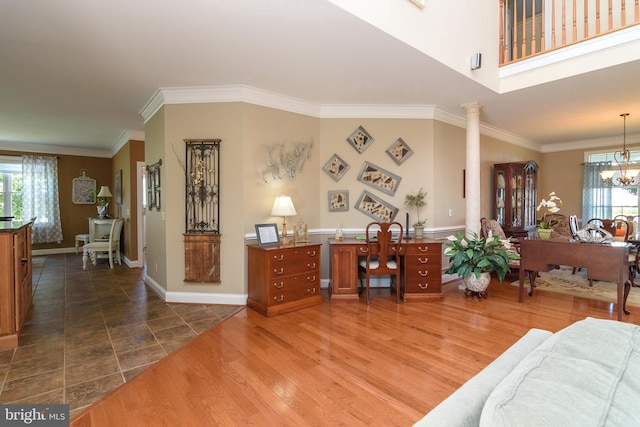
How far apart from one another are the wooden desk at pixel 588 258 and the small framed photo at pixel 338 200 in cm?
233

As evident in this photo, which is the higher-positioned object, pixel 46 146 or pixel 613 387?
pixel 46 146

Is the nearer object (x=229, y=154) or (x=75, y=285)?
(x=229, y=154)

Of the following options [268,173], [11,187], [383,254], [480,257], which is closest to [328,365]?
[383,254]

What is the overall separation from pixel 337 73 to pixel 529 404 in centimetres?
338

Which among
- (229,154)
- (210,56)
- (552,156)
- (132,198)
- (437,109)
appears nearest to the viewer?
(210,56)

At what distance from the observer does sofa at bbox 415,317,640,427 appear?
1.88 ft

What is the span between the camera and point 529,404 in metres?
0.59

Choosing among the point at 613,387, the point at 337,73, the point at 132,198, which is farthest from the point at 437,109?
the point at 132,198

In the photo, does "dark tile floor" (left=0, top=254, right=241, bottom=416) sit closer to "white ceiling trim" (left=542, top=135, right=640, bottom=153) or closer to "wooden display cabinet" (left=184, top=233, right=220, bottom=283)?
"wooden display cabinet" (left=184, top=233, right=220, bottom=283)

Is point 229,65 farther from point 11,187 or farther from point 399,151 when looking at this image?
point 11,187

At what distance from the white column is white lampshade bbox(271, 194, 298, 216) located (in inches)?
98.8

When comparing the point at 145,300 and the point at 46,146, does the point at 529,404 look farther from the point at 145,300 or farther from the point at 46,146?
the point at 46,146

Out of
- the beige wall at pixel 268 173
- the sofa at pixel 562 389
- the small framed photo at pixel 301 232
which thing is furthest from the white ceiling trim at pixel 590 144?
the sofa at pixel 562 389

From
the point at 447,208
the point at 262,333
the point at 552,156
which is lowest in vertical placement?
the point at 262,333
